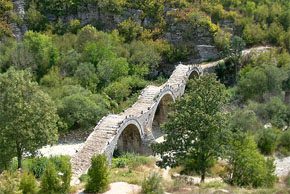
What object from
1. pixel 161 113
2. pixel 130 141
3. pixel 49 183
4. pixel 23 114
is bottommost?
pixel 130 141

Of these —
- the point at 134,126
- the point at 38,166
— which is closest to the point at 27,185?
the point at 38,166

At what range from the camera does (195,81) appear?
28.5 metres

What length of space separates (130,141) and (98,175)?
1755 centimetres

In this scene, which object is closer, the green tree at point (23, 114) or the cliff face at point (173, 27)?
the green tree at point (23, 114)

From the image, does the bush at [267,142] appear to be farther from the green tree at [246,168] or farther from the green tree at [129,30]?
the green tree at [129,30]

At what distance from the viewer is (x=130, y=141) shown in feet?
142

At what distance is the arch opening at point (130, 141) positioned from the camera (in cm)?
4269

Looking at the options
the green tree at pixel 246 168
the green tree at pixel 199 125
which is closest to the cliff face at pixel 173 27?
the green tree at pixel 246 168

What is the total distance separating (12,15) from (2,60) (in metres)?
9.95

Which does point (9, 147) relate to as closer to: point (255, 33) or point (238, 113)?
point (238, 113)

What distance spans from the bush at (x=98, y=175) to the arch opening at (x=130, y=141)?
16.4m

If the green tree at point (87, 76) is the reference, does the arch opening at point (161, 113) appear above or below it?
below

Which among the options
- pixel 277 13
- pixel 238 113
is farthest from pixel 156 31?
pixel 238 113

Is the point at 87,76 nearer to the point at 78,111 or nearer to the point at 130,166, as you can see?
the point at 78,111
